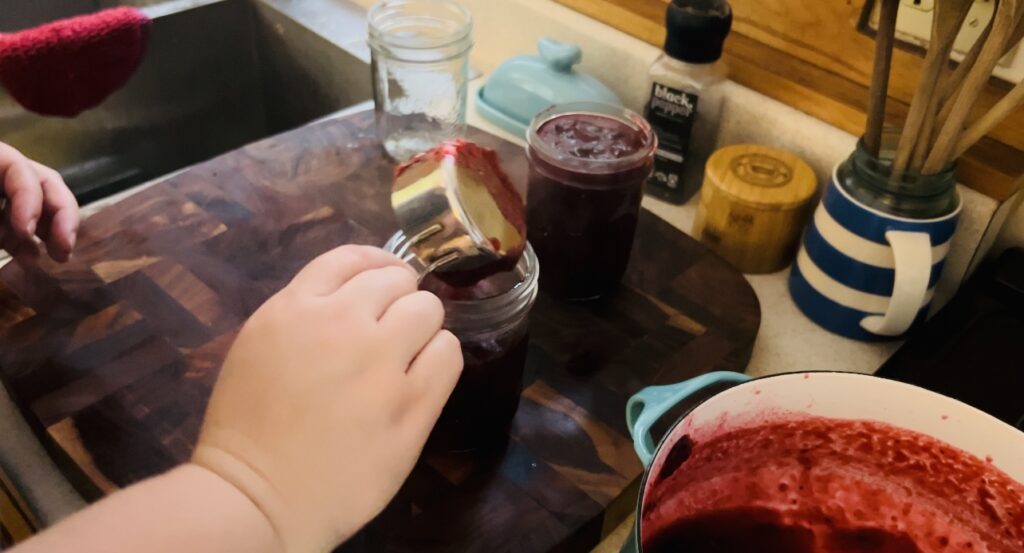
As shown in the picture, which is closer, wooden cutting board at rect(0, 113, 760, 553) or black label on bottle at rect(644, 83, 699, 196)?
wooden cutting board at rect(0, 113, 760, 553)

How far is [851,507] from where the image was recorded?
0.51 metres

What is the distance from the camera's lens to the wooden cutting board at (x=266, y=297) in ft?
1.78

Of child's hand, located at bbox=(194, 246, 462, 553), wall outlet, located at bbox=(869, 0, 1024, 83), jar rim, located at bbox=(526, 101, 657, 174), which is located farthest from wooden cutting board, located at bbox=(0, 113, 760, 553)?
wall outlet, located at bbox=(869, 0, 1024, 83)

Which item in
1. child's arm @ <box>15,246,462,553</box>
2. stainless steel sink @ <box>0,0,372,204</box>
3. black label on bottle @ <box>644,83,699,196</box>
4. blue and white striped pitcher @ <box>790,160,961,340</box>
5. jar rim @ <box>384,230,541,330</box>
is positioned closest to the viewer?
child's arm @ <box>15,246,462,553</box>

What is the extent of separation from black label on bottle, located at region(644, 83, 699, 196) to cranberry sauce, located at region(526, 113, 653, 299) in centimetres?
10

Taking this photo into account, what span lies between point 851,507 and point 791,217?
28cm

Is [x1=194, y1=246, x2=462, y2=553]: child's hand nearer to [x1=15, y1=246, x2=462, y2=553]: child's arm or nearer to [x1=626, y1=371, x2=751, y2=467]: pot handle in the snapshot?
[x1=15, y1=246, x2=462, y2=553]: child's arm

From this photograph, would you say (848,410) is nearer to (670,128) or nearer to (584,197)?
(584,197)

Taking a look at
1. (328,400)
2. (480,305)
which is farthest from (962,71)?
(328,400)

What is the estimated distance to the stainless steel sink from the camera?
1.04m

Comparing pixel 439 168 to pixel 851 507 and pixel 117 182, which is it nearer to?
pixel 851 507

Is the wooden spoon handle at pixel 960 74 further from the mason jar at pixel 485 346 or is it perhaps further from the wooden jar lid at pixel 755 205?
the mason jar at pixel 485 346

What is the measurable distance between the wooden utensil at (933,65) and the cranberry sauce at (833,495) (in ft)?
0.78

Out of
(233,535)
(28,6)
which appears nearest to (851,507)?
(233,535)
